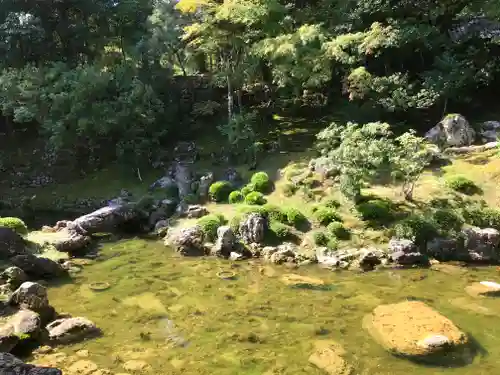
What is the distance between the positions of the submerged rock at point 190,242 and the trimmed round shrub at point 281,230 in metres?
3.24

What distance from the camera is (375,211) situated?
840 inches

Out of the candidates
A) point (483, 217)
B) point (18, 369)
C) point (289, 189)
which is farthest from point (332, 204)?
point (18, 369)

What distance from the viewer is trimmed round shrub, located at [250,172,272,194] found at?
26234 mm

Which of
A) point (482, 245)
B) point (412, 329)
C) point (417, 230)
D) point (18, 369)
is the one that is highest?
point (18, 369)

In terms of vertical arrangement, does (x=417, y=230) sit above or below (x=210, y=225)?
below

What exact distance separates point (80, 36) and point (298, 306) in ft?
107

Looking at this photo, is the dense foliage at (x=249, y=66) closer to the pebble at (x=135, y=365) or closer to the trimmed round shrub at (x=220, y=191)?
the trimmed round shrub at (x=220, y=191)

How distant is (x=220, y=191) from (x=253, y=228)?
586 centimetres

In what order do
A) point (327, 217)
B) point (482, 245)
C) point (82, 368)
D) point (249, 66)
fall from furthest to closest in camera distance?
point (249, 66) < point (327, 217) < point (482, 245) < point (82, 368)

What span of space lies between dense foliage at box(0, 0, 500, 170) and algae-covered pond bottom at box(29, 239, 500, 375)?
13.4 m

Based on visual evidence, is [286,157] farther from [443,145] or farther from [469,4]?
[469,4]

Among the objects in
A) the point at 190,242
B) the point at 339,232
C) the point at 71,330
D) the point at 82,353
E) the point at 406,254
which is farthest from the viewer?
the point at 190,242

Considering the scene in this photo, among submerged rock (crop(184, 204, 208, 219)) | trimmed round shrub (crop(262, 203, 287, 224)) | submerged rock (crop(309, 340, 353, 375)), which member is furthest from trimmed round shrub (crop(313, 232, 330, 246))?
submerged rock (crop(309, 340, 353, 375))

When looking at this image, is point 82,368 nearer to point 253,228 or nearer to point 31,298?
point 31,298
